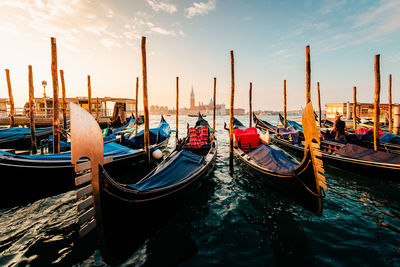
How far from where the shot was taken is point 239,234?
3.22 metres

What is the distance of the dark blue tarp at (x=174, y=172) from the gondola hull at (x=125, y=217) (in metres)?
0.29

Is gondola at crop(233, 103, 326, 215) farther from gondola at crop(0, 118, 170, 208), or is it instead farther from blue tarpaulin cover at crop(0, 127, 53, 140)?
blue tarpaulin cover at crop(0, 127, 53, 140)

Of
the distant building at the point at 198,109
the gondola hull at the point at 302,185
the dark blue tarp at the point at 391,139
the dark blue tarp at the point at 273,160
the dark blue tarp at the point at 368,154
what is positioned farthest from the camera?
the distant building at the point at 198,109

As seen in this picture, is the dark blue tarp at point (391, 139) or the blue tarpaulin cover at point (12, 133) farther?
the blue tarpaulin cover at point (12, 133)

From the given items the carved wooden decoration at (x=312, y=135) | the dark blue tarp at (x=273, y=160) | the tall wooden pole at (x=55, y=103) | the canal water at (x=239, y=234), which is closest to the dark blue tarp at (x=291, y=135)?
the dark blue tarp at (x=273, y=160)

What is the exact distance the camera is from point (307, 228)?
10.8 ft

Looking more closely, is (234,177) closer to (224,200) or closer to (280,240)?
(224,200)

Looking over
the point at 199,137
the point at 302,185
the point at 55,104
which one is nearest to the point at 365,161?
the point at 302,185

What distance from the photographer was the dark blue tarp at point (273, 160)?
4441 millimetres

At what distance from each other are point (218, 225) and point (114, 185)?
7.50 ft

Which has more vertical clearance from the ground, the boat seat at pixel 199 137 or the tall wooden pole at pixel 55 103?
the tall wooden pole at pixel 55 103

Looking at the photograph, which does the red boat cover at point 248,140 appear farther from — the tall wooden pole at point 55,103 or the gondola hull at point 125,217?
the tall wooden pole at point 55,103

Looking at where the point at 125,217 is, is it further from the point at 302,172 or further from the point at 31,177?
the point at 302,172

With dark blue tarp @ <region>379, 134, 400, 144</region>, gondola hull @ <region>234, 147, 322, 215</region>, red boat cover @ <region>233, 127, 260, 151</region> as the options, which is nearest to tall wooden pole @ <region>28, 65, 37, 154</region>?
red boat cover @ <region>233, 127, 260, 151</region>
